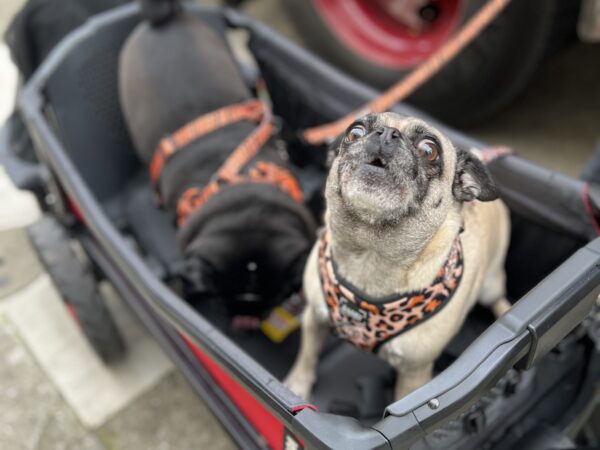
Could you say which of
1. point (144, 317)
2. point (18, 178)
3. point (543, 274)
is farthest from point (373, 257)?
point (18, 178)

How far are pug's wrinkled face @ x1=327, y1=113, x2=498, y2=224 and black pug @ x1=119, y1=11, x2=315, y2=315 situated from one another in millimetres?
562

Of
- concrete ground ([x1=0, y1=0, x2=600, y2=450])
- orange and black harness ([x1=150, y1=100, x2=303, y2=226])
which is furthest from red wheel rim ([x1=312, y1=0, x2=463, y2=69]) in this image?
orange and black harness ([x1=150, y1=100, x2=303, y2=226])

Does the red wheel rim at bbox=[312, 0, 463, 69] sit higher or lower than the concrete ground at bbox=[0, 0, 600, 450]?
higher

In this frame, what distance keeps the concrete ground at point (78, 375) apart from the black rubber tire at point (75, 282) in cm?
20

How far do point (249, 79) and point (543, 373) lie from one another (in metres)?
1.73

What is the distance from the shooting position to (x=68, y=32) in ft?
8.48

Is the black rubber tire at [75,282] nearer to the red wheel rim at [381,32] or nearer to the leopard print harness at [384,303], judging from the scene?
the leopard print harness at [384,303]

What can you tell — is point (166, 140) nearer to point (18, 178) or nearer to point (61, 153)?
point (61, 153)

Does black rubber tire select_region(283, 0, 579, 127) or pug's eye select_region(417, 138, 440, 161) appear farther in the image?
black rubber tire select_region(283, 0, 579, 127)

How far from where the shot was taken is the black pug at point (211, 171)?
1.82 metres

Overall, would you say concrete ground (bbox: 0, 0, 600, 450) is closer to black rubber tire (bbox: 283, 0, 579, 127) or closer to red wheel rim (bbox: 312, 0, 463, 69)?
black rubber tire (bbox: 283, 0, 579, 127)

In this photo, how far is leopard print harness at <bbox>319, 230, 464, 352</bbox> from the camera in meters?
1.42

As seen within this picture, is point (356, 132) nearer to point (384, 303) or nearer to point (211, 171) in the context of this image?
point (384, 303)

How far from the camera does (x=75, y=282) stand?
2.10 m
